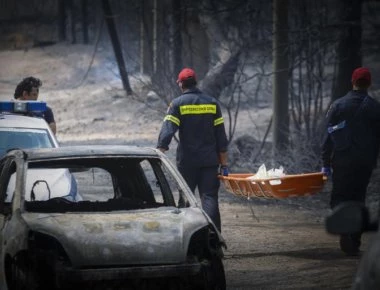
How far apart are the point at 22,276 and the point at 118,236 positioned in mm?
703

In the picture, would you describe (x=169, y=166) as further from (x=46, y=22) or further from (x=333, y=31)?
(x=46, y=22)

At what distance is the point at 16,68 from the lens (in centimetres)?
4703

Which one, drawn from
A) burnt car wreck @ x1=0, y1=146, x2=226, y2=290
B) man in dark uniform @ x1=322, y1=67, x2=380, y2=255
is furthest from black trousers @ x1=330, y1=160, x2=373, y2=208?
burnt car wreck @ x1=0, y1=146, x2=226, y2=290

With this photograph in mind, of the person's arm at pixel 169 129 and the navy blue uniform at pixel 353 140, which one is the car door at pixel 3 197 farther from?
the navy blue uniform at pixel 353 140

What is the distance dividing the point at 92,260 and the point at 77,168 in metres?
2.13

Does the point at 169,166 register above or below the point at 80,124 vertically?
above

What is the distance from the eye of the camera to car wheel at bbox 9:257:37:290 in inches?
265

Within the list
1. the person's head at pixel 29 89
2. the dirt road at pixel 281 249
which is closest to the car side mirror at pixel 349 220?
the dirt road at pixel 281 249

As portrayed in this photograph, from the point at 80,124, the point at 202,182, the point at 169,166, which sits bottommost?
the point at 80,124

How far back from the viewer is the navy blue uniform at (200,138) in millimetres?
10352

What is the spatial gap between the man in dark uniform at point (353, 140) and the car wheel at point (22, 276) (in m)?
4.23

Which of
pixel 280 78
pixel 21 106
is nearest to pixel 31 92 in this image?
pixel 21 106

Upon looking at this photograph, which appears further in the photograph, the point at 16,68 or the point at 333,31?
the point at 16,68

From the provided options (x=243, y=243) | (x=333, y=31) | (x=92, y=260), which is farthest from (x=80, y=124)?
(x=92, y=260)
